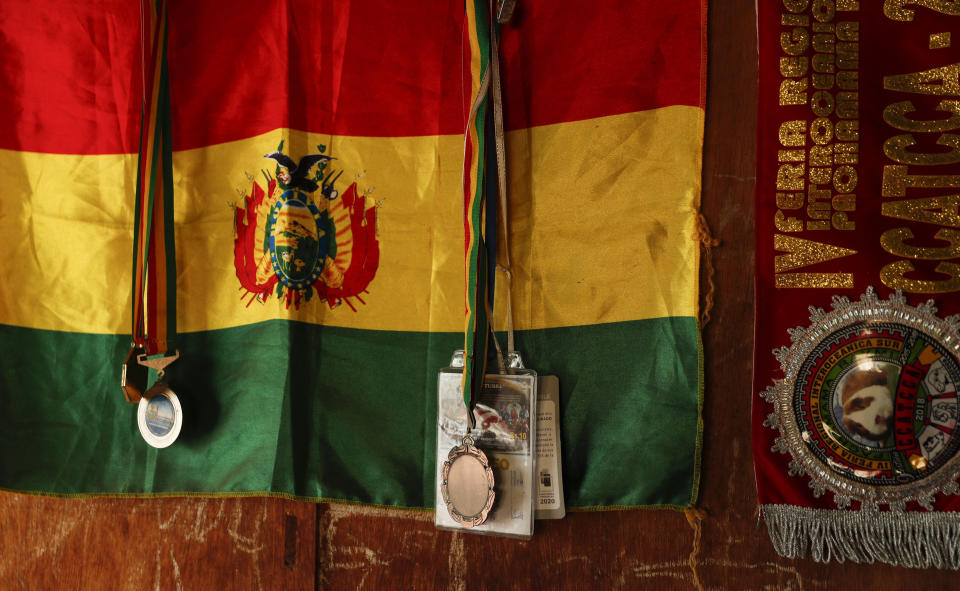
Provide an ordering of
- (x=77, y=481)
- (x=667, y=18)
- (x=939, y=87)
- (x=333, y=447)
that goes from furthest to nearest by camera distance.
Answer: (x=77, y=481) → (x=333, y=447) → (x=667, y=18) → (x=939, y=87)

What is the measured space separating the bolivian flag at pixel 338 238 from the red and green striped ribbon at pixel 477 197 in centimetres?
5

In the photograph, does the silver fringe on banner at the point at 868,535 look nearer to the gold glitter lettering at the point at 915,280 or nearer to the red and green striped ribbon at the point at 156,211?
the gold glitter lettering at the point at 915,280

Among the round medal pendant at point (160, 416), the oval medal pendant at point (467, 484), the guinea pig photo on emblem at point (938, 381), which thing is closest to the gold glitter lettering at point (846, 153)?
the guinea pig photo on emblem at point (938, 381)

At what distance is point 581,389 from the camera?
1134 millimetres

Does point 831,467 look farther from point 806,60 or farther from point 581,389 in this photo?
point 806,60

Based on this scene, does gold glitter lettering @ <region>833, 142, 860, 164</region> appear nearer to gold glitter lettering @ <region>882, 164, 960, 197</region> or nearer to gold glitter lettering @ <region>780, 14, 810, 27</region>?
gold glitter lettering @ <region>882, 164, 960, 197</region>

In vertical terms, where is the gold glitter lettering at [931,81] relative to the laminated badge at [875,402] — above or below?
above

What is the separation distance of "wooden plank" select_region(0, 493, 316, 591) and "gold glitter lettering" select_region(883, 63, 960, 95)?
3.88 feet

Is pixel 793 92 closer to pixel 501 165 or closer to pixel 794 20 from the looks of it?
pixel 794 20

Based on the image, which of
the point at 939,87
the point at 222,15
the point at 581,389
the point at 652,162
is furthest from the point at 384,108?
the point at 939,87

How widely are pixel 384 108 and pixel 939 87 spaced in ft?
2.85

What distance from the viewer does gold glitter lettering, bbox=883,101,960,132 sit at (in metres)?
1.00

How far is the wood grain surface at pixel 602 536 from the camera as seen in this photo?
1096mm

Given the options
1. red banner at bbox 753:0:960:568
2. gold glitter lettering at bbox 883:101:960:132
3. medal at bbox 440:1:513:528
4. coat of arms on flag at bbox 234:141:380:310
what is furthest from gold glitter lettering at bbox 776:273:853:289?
coat of arms on flag at bbox 234:141:380:310
